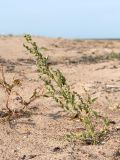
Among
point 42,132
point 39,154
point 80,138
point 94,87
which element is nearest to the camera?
point 39,154

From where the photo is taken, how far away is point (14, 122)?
4.20 meters

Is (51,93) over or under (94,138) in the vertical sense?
over

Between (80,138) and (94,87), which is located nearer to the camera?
(80,138)

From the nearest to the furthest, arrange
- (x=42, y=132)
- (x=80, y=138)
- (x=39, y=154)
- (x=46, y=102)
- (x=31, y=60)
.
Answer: (x=39, y=154)
(x=80, y=138)
(x=42, y=132)
(x=46, y=102)
(x=31, y=60)

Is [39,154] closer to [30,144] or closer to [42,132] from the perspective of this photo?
[30,144]

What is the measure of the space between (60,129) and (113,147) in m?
0.65

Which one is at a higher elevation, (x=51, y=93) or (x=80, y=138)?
(x=51, y=93)

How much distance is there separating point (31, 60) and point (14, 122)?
4.86 metres

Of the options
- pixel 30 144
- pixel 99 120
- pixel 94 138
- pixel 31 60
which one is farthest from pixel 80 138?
pixel 31 60

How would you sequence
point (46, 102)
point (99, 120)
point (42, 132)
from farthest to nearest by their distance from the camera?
point (46, 102) < point (99, 120) < point (42, 132)

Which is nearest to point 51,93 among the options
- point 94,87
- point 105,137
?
point 105,137

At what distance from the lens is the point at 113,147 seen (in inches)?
142

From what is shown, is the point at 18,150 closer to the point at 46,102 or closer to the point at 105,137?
the point at 105,137

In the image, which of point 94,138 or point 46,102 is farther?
point 46,102
